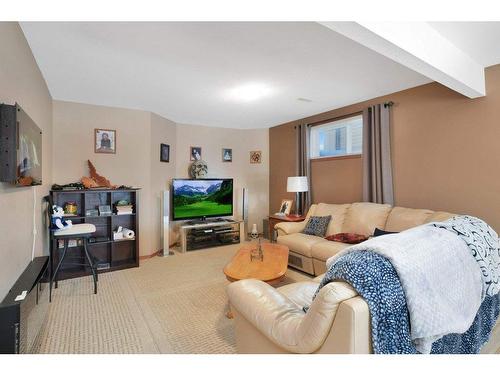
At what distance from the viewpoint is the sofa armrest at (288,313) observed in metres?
1.00

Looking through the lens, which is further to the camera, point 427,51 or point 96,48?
point 96,48

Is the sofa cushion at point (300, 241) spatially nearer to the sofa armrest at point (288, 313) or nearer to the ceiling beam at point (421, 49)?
the sofa armrest at point (288, 313)

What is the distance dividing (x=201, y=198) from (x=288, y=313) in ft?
12.2

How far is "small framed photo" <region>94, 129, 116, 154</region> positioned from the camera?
373 centimetres

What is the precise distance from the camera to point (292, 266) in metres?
3.56

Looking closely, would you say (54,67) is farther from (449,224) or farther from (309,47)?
(449,224)

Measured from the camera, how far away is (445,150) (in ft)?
9.65

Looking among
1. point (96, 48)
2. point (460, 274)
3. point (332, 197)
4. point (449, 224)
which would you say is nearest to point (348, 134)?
point (332, 197)

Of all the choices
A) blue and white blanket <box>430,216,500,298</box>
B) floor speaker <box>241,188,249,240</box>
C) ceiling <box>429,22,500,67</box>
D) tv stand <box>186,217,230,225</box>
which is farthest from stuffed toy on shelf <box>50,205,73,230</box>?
ceiling <box>429,22,500,67</box>

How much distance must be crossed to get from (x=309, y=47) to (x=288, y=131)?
2921 millimetres

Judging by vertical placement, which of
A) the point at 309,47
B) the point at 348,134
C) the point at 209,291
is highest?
the point at 309,47

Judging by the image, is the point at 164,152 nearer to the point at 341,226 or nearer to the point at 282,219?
the point at 282,219

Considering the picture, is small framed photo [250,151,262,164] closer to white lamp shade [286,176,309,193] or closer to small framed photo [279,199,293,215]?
small framed photo [279,199,293,215]

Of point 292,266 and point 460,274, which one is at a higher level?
point 460,274
